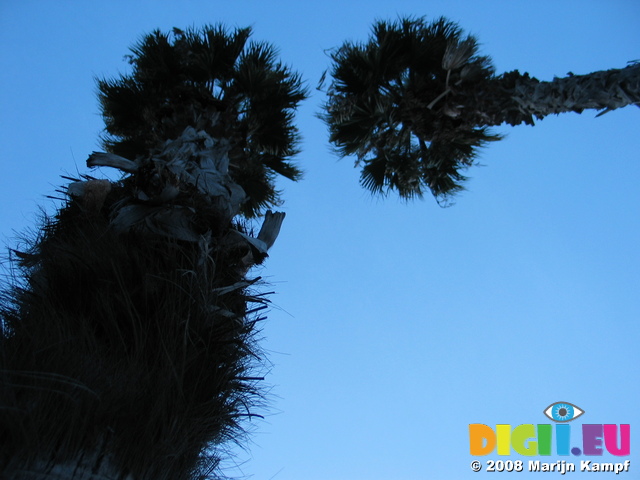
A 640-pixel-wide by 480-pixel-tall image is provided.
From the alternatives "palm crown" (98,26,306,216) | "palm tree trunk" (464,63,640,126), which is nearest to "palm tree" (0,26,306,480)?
"palm crown" (98,26,306,216)

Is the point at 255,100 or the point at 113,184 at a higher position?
the point at 255,100

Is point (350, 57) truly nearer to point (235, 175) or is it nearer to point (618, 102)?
point (235, 175)

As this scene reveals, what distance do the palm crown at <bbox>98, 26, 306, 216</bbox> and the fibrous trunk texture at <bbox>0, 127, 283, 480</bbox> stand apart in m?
3.01

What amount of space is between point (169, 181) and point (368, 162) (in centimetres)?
471

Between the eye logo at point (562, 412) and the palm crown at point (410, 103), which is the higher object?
the palm crown at point (410, 103)

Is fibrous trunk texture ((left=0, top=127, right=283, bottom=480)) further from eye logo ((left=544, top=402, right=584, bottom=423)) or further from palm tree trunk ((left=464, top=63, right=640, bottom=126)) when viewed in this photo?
eye logo ((left=544, top=402, right=584, bottom=423))

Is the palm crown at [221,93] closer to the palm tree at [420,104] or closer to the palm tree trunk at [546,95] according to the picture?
the palm tree at [420,104]

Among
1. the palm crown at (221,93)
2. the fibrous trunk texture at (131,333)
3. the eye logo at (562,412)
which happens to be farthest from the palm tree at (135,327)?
the eye logo at (562,412)

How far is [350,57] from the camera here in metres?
7.47

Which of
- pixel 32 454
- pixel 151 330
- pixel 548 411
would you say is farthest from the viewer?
pixel 548 411

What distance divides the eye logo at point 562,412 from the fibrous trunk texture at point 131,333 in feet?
13.7

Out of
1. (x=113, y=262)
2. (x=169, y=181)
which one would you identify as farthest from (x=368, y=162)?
(x=113, y=262)

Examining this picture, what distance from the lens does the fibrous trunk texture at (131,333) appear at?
1872 mm

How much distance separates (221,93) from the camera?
6922 millimetres
